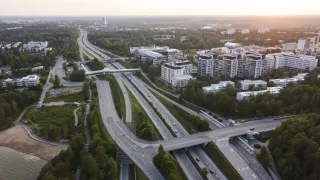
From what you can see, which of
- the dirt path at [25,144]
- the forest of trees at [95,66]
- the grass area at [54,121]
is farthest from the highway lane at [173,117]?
the dirt path at [25,144]

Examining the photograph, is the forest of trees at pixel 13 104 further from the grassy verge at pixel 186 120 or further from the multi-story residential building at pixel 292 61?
the multi-story residential building at pixel 292 61

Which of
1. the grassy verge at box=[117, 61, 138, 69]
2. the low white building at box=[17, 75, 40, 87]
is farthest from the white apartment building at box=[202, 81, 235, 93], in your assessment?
the low white building at box=[17, 75, 40, 87]

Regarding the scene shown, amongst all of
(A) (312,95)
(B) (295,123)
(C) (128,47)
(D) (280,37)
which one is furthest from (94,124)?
(D) (280,37)

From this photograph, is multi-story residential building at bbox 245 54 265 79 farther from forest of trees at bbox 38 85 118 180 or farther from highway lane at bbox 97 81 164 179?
forest of trees at bbox 38 85 118 180

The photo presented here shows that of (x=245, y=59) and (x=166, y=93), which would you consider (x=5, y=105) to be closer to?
(x=166, y=93)

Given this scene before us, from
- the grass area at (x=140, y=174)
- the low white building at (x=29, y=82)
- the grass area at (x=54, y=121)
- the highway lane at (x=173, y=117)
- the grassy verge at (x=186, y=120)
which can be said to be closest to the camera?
the grass area at (x=140, y=174)
